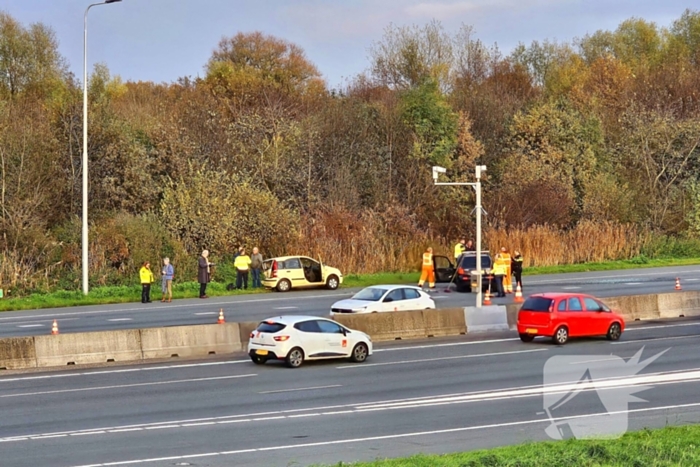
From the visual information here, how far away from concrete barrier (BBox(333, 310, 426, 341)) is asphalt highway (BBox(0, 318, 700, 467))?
245 centimetres

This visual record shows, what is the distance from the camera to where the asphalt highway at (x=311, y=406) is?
48.6 ft

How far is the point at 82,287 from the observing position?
4106 centimetres

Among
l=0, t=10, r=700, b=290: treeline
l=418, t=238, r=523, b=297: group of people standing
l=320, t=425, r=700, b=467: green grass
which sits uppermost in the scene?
l=0, t=10, r=700, b=290: treeline

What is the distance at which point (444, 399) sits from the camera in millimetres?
19453

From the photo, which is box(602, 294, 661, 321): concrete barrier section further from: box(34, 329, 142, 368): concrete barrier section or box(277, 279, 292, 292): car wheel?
box(34, 329, 142, 368): concrete barrier section

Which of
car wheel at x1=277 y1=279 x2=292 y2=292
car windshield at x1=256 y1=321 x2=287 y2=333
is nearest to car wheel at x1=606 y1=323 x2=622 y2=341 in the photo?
car windshield at x1=256 y1=321 x2=287 y2=333

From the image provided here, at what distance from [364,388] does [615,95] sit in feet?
217

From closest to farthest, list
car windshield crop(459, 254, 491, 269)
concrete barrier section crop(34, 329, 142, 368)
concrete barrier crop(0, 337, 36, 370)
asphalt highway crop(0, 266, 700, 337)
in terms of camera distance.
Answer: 1. concrete barrier crop(0, 337, 36, 370)
2. concrete barrier section crop(34, 329, 142, 368)
3. asphalt highway crop(0, 266, 700, 337)
4. car windshield crop(459, 254, 491, 269)

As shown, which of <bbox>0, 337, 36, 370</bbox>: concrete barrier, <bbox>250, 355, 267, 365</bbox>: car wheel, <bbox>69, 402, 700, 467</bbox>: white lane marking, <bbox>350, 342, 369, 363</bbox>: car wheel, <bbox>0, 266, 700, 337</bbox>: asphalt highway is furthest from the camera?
<bbox>0, 266, 700, 337</bbox>: asphalt highway

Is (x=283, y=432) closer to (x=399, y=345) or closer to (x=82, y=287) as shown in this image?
(x=399, y=345)

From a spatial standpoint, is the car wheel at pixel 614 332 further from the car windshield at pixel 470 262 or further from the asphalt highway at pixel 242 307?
the car windshield at pixel 470 262

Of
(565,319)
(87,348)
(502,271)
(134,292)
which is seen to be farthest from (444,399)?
(134,292)

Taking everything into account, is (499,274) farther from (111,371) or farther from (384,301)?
(111,371)

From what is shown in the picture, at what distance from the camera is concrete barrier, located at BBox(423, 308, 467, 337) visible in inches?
1220
